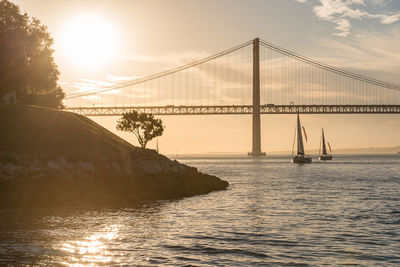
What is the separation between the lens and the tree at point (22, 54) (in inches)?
2039

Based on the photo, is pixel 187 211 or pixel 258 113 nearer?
pixel 187 211

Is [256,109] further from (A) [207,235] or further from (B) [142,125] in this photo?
(A) [207,235]

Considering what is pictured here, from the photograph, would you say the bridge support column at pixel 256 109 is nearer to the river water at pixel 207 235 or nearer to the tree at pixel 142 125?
the tree at pixel 142 125

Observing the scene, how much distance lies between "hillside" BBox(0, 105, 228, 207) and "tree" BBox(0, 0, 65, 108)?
4.79 m

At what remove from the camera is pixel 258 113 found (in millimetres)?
162000

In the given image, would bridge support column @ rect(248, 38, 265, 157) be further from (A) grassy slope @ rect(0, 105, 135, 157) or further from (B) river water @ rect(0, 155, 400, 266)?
(B) river water @ rect(0, 155, 400, 266)

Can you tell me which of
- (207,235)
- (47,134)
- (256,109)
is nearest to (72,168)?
(47,134)

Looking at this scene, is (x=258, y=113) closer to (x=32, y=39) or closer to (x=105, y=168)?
(x=32, y=39)

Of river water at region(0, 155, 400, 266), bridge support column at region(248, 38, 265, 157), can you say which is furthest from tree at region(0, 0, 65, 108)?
bridge support column at region(248, 38, 265, 157)

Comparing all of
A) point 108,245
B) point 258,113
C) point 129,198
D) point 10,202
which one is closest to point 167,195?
point 129,198

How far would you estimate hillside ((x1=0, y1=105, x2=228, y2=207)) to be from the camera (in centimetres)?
3497

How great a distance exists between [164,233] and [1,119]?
3187 centimetres

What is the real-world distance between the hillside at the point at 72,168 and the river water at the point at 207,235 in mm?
4519

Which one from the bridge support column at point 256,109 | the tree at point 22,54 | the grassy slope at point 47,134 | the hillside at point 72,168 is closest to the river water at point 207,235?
the hillside at point 72,168
